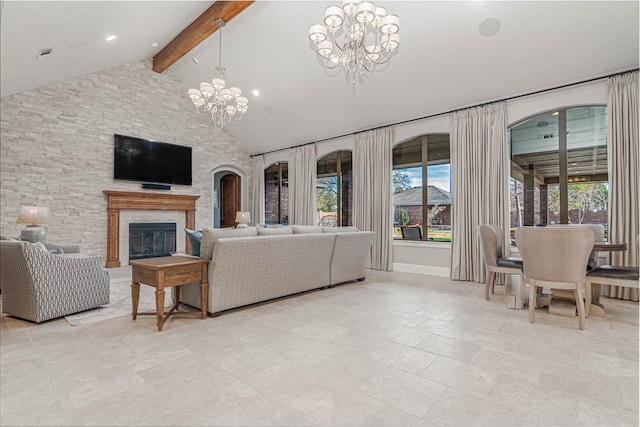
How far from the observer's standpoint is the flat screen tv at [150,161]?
6.89 m

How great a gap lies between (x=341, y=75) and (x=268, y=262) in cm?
374

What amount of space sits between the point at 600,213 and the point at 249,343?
499 centimetres

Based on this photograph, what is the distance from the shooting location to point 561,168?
15.9 feet

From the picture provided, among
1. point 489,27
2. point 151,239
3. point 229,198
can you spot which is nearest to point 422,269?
point 489,27

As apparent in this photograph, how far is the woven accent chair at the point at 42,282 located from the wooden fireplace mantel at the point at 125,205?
342 cm

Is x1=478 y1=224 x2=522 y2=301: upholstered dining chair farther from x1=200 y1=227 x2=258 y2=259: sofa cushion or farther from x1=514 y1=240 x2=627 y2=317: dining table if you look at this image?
x1=200 y1=227 x2=258 y2=259: sofa cushion

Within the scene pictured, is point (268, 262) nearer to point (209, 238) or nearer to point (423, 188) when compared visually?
point (209, 238)

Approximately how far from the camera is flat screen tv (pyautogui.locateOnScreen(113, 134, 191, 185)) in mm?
6887

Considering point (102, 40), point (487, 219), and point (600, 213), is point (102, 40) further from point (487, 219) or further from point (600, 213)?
point (600, 213)

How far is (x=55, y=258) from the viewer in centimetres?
323

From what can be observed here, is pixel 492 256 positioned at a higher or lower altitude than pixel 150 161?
lower

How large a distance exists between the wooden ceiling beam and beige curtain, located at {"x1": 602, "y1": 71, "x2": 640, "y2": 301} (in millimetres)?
4981

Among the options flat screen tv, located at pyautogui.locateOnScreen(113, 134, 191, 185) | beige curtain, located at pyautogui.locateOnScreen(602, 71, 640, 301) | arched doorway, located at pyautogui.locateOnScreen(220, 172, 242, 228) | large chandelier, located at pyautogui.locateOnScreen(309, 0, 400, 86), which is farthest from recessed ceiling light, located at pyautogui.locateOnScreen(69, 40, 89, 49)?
beige curtain, located at pyautogui.locateOnScreen(602, 71, 640, 301)

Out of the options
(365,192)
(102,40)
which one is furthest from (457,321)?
(102,40)
